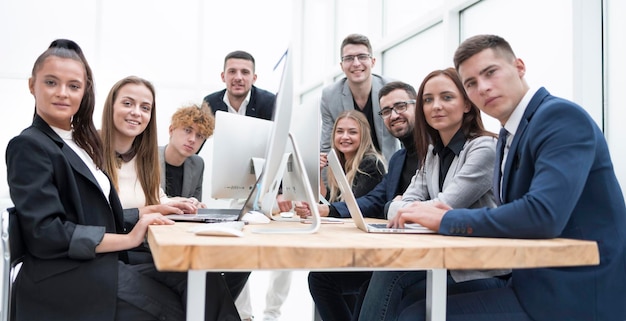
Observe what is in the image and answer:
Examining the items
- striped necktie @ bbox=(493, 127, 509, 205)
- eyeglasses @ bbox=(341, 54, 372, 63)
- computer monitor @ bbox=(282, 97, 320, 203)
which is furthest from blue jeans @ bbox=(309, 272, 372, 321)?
eyeglasses @ bbox=(341, 54, 372, 63)

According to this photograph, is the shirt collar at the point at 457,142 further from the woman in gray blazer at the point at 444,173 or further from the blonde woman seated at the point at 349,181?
the blonde woman seated at the point at 349,181

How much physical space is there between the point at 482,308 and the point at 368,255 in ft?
1.32

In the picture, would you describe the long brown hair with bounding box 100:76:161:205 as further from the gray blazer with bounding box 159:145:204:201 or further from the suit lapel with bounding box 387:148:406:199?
the suit lapel with bounding box 387:148:406:199

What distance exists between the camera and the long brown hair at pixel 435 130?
1728mm

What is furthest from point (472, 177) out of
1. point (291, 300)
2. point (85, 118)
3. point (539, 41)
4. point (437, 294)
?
point (291, 300)

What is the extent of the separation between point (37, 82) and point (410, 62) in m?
3.23

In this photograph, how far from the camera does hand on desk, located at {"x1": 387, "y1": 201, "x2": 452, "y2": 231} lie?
44.7 inches

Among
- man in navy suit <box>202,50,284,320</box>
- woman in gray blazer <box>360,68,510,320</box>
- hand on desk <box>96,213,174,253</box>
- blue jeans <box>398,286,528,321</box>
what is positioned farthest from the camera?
man in navy suit <box>202,50,284,320</box>

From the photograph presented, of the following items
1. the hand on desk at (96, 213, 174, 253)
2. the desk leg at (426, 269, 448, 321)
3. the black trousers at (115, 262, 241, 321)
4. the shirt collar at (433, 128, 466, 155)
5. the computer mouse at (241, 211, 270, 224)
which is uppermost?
the shirt collar at (433, 128, 466, 155)

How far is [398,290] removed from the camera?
1384mm

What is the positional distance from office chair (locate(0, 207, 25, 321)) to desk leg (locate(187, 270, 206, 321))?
519 millimetres

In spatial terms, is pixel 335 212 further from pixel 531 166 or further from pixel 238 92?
pixel 238 92

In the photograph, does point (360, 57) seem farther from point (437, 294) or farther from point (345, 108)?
point (437, 294)

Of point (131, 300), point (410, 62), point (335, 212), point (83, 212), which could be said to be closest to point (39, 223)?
point (83, 212)
